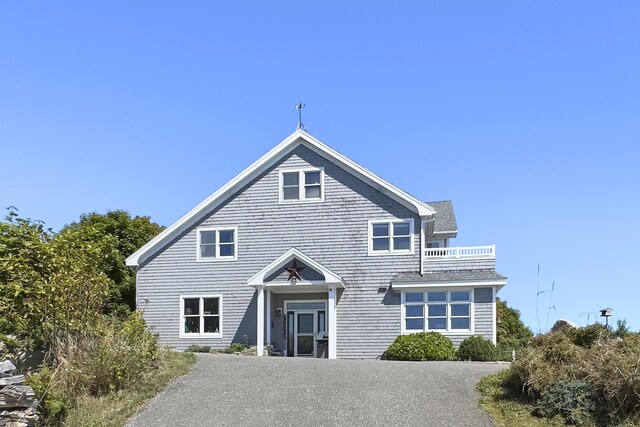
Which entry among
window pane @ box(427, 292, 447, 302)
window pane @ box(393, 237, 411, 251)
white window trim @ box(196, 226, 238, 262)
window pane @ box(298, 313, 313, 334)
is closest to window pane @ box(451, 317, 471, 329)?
window pane @ box(427, 292, 447, 302)

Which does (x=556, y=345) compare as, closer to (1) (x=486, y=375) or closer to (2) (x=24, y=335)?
(1) (x=486, y=375)

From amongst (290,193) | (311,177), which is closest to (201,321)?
(290,193)

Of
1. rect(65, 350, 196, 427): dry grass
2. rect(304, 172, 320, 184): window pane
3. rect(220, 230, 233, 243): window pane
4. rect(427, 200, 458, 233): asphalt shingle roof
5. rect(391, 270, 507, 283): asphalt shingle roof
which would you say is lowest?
rect(65, 350, 196, 427): dry grass

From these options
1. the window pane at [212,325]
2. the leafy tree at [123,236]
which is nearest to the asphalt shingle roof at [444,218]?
the window pane at [212,325]

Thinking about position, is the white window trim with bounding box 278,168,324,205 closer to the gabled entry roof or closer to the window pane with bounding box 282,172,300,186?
the window pane with bounding box 282,172,300,186

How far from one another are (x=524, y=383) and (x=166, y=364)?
26.9 ft

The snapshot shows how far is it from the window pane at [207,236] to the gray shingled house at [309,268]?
41mm

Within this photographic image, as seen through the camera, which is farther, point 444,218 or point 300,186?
point 444,218

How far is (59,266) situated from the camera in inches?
628

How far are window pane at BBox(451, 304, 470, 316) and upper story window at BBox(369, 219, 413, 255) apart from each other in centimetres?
Answer: 268

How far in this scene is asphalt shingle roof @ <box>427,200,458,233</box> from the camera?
34219 millimetres

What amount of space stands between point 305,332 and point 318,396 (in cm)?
1346

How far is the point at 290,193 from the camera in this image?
28.0 m

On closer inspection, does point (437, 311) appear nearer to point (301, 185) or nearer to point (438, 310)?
point (438, 310)
